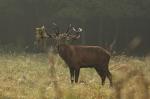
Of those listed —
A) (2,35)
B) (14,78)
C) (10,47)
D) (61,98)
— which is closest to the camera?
(61,98)

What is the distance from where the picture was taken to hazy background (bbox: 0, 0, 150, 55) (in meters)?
32.4

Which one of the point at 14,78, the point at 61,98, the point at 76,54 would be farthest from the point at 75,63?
the point at 61,98

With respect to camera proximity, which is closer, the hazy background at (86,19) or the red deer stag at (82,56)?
the red deer stag at (82,56)

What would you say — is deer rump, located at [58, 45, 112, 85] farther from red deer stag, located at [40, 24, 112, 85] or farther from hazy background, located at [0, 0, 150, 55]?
hazy background, located at [0, 0, 150, 55]

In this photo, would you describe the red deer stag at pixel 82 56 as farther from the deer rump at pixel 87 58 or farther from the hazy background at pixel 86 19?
the hazy background at pixel 86 19

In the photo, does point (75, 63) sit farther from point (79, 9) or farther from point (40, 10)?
point (40, 10)

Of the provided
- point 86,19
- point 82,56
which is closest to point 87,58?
point 82,56

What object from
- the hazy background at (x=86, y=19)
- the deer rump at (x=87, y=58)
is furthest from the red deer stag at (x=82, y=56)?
the hazy background at (x=86, y=19)

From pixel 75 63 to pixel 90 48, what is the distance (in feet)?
2.35

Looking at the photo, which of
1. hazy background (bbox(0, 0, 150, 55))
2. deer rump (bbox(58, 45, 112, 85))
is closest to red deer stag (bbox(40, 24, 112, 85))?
deer rump (bbox(58, 45, 112, 85))

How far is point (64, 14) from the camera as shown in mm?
32500

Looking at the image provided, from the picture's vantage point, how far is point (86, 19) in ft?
108

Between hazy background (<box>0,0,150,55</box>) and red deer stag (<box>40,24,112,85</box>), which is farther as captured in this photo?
hazy background (<box>0,0,150,55</box>)

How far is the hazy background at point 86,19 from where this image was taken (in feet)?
106
